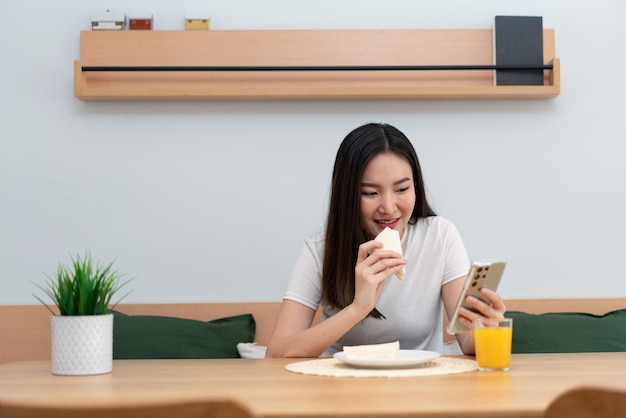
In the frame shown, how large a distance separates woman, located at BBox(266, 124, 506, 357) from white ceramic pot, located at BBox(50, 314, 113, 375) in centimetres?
52

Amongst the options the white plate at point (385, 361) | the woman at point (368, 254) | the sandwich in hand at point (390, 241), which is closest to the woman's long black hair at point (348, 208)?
the woman at point (368, 254)

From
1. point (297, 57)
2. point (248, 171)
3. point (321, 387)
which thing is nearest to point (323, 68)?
point (297, 57)

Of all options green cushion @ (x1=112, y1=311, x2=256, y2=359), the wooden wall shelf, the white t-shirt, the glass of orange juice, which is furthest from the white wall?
the glass of orange juice

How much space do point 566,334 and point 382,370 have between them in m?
1.03

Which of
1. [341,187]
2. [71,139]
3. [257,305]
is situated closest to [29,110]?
[71,139]

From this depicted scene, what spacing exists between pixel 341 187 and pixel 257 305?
2.29ft

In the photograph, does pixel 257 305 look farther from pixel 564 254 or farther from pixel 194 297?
pixel 564 254

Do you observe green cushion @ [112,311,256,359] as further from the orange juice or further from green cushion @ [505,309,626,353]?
the orange juice

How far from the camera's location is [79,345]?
1.40m

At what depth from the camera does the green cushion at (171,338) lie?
2225mm

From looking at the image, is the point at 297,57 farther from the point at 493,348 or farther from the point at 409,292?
the point at 493,348

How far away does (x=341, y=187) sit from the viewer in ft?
6.34

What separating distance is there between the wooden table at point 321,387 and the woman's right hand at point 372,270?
Result: 0.72 feet

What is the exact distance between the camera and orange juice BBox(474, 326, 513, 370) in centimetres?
137
